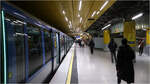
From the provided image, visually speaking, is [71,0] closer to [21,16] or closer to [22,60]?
[21,16]

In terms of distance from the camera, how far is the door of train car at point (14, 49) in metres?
1.42

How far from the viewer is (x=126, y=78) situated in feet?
9.08

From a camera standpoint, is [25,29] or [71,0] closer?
[25,29]

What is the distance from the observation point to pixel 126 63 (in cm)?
280

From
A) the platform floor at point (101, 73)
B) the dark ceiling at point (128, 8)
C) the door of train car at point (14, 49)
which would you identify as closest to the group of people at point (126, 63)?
the platform floor at point (101, 73)

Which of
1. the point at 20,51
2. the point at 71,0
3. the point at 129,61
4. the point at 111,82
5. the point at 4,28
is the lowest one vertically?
the point at 111,82

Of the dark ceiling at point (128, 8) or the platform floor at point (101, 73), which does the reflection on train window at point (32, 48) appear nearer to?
the platform floor at point (101, 73)

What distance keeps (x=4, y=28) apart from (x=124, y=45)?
8.98 ft

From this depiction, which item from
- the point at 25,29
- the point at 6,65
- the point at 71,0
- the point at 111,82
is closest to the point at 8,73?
the point at 6,65

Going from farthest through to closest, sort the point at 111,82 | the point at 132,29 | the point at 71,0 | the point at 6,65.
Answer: the point at 132,29
the point at 71,0
the point at 111,82
the point at 6,65

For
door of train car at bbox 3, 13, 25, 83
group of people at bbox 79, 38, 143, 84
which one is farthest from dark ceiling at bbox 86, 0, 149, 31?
door of train car at bbox 3, 13, 25, 83

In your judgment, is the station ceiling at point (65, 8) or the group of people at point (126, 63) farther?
the station ceiling at point (65, 8)

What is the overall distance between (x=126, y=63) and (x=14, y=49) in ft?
8.61

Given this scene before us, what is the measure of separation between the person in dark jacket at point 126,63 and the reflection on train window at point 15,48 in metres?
2.39
